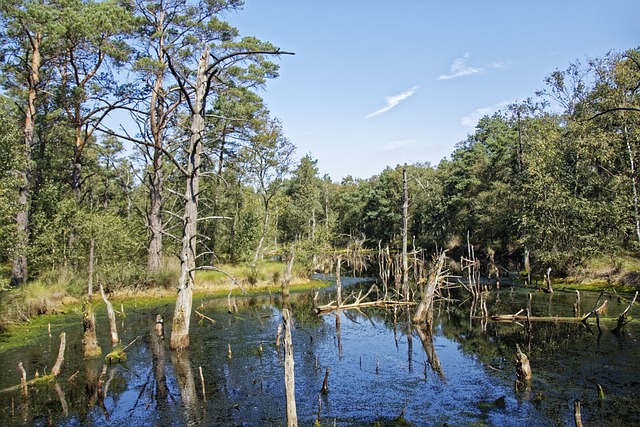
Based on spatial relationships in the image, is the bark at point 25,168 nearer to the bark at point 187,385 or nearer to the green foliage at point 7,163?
the green foliage at point 7,163

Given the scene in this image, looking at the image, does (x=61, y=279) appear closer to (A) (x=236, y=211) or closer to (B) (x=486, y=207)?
(A) (x=236, y=211)

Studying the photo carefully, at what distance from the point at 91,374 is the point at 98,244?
15831 millimetres

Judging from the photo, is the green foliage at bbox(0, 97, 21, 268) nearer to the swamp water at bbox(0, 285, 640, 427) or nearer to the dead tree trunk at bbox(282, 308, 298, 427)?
the swamp water at bbox(0, 285, 640, 427)

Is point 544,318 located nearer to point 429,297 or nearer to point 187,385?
point 429,297

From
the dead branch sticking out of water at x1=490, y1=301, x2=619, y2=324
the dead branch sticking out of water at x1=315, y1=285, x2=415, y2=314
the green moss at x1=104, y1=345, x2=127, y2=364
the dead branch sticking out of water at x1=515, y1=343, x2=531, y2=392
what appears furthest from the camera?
the dead branch sticking out of water at x1=315, y1=285, x2=415, y2=314

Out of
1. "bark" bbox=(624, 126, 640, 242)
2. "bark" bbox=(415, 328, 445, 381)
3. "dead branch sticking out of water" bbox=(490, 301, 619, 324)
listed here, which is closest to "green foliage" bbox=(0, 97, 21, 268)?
"bark" bbox=(415, 328, 445, 381)

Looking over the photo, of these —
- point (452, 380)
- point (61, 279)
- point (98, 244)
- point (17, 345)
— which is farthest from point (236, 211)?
point (452, 380)

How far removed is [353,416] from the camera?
1213cm

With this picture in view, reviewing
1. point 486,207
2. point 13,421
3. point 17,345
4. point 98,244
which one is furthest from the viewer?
point 486,207

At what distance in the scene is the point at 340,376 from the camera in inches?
624

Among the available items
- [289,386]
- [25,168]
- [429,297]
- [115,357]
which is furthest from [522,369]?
[25,168]

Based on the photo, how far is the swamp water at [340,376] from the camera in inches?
476

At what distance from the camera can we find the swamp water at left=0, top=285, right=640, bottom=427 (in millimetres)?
12086

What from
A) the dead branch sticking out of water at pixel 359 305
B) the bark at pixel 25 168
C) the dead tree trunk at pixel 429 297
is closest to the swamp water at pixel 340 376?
the dead tree trunk at pixel 429 297
